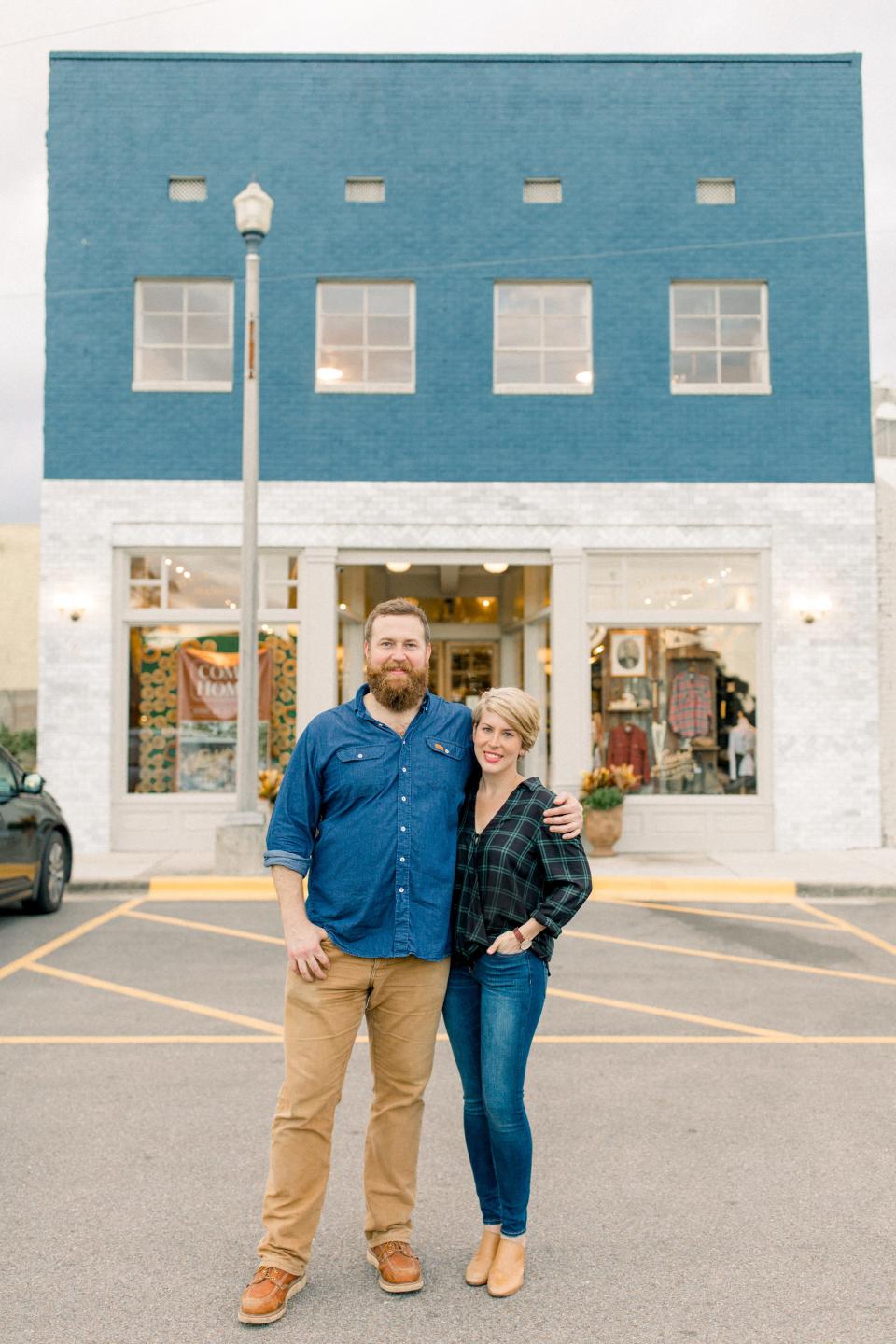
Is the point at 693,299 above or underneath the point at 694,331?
above

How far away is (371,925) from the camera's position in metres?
3.46

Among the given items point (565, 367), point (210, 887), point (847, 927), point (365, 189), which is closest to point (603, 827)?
point (847, 927)

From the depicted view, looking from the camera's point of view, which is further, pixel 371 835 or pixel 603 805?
pixel 603 805

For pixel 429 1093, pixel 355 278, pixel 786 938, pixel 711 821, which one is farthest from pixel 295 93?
pixel 429 1093

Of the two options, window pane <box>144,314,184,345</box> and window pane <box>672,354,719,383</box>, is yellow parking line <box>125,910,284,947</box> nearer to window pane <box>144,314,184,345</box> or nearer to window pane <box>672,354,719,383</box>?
window pane <box>144,314,184,345</box>

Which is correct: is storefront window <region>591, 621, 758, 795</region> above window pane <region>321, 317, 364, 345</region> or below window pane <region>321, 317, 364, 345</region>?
below

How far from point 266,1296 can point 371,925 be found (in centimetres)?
104

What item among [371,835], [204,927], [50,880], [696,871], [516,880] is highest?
[371,835]

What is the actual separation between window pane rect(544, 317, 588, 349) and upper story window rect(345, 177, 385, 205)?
2.51m

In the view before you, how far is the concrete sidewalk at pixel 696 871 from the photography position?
11.4 m

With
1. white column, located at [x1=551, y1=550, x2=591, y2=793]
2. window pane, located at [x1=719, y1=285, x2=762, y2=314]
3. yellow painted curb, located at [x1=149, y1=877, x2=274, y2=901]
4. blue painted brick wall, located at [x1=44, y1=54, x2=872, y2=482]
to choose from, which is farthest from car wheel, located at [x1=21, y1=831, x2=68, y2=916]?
window pane, located at [x1=719, y1=285, x2=762, y2=314]

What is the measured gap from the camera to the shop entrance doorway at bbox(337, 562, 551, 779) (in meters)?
15.8

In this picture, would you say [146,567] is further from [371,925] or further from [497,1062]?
[497,1062]

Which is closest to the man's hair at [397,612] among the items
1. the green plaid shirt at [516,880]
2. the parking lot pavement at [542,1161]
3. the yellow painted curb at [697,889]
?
→ the green plaid shirt at [516,880]
